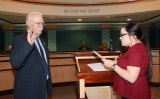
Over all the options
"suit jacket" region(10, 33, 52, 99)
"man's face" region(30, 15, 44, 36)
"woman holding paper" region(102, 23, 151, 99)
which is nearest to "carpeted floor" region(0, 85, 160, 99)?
"suit jacket" region(10, 33, 52, 99)

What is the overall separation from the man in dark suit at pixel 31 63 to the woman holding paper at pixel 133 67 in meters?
0.69

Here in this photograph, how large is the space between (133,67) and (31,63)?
100 cm

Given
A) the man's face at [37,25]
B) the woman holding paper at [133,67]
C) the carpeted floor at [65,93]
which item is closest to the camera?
the woman holding paper at [133,67]

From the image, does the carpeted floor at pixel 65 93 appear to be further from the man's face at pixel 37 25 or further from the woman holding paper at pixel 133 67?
the man's face at pixel 37 25

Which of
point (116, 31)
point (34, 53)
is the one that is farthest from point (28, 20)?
point (116, 31)

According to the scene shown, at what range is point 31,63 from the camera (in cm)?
204

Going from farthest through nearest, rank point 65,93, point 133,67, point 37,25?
point 65,93
point 37,25
point 133,67

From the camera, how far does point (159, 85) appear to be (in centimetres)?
679

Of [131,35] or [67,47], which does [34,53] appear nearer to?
[131,35]

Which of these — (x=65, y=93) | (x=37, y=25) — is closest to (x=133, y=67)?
(x=37, y=25)

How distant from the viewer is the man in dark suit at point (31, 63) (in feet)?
6.24

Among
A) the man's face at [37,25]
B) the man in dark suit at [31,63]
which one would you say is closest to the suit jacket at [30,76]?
the man in dark suit at [31,63]

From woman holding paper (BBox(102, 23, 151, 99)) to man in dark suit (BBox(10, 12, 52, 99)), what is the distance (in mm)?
693

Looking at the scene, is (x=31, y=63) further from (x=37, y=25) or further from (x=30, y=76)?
(x=37, y=25)
